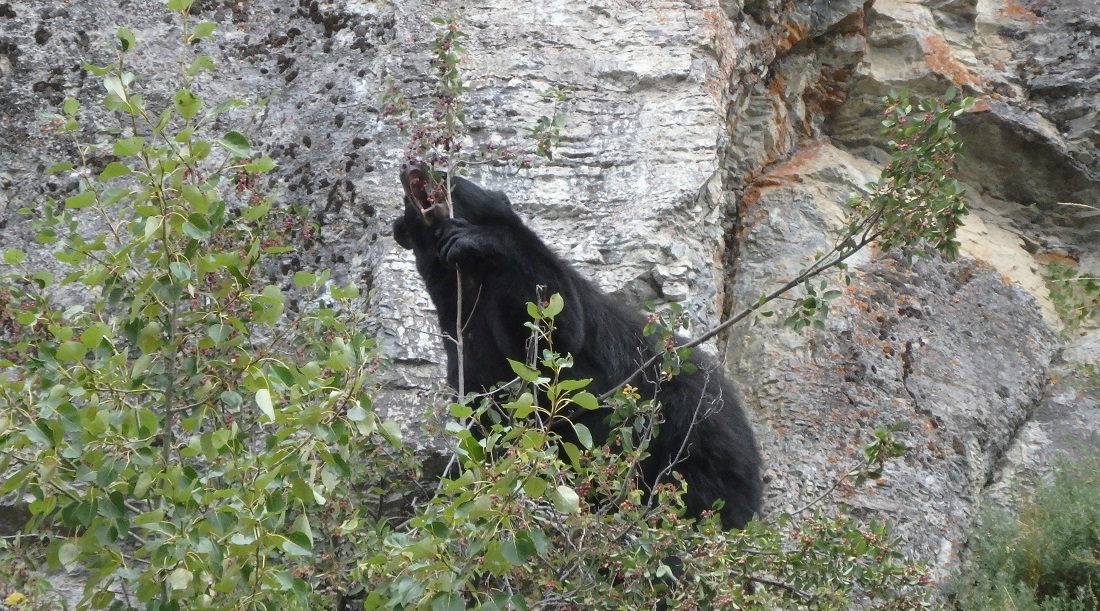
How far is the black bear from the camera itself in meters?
4.99

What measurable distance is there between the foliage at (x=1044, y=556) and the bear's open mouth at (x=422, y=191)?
10.2 feet

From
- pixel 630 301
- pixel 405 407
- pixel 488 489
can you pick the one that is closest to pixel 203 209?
pixel 488 489

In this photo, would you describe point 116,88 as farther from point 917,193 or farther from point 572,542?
point 917,193

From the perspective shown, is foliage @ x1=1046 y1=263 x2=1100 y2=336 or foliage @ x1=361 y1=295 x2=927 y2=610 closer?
foliage @ x1=361 y1=295 x2=927 y2=610

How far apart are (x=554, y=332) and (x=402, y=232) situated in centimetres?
87

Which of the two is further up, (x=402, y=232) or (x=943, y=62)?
(x=943, y=62)

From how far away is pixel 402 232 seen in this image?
5.18m

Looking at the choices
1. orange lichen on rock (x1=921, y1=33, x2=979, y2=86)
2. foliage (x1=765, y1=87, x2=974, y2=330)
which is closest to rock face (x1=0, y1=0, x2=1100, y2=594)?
orange lichen on rock (x1=921, y1=33, x2=979, y2=86)

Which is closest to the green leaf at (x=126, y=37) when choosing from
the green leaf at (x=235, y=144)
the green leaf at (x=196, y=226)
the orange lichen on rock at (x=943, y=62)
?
the green leaf at (x=235, y=144)

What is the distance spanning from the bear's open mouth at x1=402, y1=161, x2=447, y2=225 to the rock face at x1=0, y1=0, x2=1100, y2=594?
1.10 m

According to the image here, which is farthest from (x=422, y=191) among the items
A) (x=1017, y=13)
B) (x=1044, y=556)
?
(x=1017, y=13)

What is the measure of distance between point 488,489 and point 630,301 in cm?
378

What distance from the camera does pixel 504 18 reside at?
7.09m

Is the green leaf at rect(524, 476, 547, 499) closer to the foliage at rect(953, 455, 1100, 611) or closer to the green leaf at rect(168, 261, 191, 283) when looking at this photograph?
the green leaf at rect(168, 261, 191, 283)
